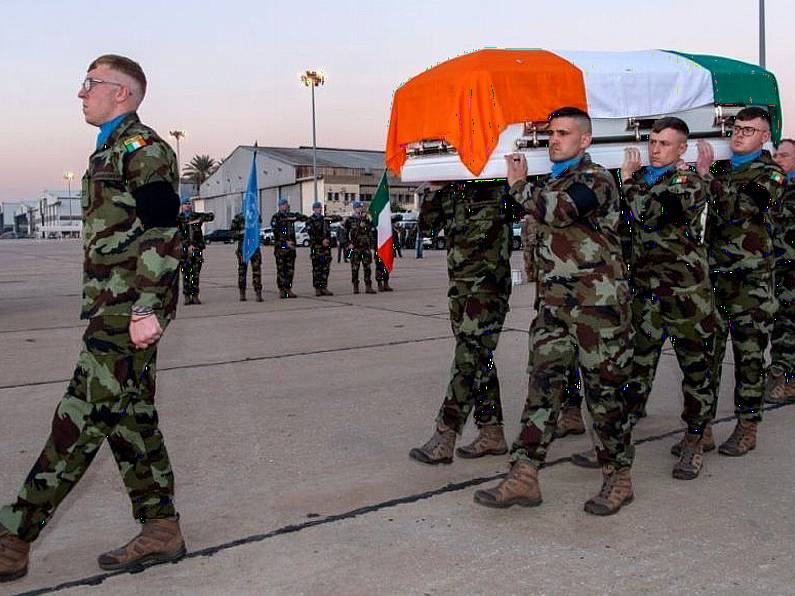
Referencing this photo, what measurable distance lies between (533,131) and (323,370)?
3394 mm

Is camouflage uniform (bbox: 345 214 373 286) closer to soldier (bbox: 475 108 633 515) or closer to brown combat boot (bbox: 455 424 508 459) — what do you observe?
brown combat boot (bbox: 455 424 508 459)

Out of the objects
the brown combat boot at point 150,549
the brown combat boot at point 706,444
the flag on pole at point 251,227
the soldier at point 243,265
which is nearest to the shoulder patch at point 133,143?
the brown combat boot at point 150,549

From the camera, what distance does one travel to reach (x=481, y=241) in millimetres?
4023

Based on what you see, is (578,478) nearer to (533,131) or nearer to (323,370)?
(533,131)

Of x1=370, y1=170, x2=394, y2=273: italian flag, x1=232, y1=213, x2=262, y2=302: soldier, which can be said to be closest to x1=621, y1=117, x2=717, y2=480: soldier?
x1=370, y1=170, x2=394, y2=273: italian flag

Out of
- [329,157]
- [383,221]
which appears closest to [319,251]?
[383,221]

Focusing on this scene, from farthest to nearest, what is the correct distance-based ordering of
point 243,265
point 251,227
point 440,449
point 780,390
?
point 243,265
point 251,227
point 780,390
point 440,449

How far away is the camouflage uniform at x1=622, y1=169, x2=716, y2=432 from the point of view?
3.84m

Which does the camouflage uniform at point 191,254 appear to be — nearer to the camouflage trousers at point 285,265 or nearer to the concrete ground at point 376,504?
the camouflage trousers at point 285,265

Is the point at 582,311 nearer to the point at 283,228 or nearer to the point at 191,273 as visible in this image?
the point at 191,273

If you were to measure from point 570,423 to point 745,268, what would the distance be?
131 centimetres

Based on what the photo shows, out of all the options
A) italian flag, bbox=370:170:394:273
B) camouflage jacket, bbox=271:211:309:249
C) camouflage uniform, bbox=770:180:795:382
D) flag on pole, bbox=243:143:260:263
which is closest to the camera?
camouflage uniform, bbox=770:180:795:382

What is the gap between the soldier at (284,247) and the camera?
13.4 meters

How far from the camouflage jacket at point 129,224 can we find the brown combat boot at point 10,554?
2.78ft
